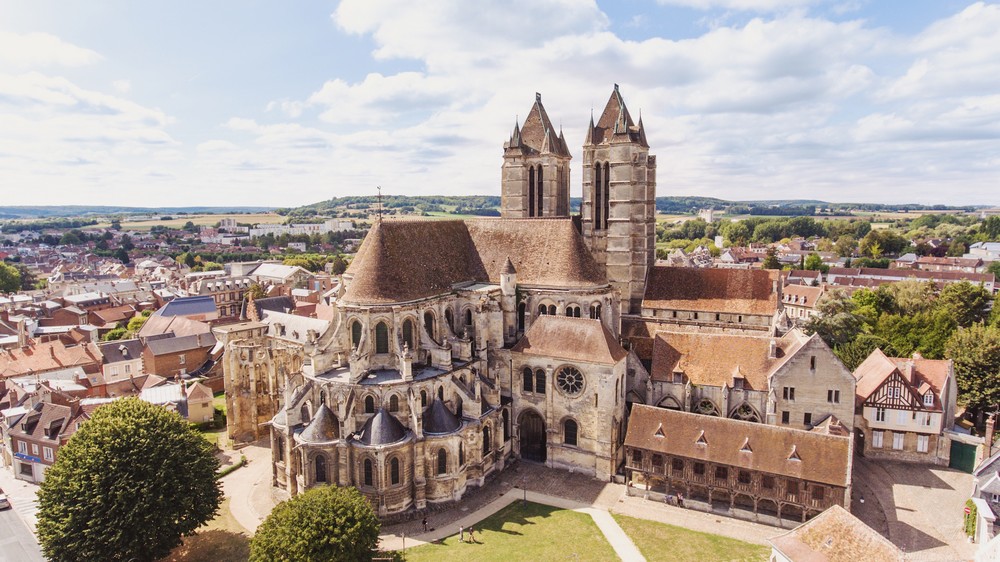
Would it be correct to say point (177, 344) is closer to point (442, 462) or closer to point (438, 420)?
point (438, 420)

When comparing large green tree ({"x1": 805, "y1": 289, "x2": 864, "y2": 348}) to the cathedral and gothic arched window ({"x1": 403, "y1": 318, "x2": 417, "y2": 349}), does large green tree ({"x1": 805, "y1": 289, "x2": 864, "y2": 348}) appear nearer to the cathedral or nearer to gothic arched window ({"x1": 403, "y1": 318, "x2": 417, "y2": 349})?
the cathedral

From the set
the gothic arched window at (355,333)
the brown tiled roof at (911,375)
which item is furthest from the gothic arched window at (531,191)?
the brown tiled roof at (911,375)

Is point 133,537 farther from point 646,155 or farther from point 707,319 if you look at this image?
point 646,155

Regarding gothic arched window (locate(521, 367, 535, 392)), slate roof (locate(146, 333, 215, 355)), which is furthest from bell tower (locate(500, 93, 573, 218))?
slate roof (locate(146, 333, 215, 355))

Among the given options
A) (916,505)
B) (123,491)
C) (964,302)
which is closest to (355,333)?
(123,491)

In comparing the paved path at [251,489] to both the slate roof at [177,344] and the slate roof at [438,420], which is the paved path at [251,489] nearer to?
the slate roof at [438,420]

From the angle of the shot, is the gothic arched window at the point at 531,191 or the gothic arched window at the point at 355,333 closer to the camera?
the gothic arched window at the point at 355,333
